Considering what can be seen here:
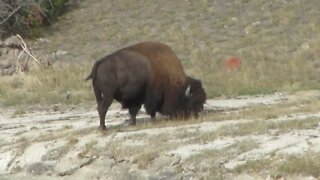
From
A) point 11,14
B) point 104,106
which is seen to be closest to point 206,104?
point 104,106

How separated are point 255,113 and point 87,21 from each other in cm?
2261

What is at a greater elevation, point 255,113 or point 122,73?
point 122,73

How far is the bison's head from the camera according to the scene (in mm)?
16734

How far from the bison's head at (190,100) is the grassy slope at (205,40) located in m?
6.82

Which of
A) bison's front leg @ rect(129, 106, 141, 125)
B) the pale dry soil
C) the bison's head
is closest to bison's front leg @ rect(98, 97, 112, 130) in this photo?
the pale dry soil

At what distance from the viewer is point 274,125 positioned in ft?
46.9

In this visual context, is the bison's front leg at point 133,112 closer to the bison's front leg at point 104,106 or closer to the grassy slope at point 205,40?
the bison's front leg at point 104,106

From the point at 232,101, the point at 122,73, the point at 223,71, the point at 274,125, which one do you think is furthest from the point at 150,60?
the point at 223,71

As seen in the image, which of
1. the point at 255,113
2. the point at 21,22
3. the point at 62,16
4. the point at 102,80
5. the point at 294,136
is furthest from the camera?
the point at 62,16

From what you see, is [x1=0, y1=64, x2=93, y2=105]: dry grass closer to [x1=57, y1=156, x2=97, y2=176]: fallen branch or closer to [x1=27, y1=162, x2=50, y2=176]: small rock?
[x1=27, y1=162, x2=50, y2=176]: small rock

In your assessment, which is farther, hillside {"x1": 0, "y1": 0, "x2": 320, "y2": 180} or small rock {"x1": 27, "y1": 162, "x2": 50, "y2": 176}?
small rock {"x1": 27, "y1": 162, "x2": 50, "y2": 176}

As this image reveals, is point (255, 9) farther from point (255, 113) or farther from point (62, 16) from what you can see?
point (255, 113)

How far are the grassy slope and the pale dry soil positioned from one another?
7677 mm

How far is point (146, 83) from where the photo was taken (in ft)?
52.6
